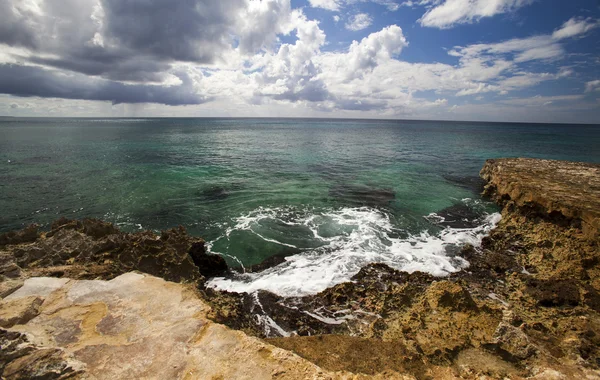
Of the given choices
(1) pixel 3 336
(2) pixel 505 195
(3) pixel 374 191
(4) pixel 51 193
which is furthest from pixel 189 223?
(2) pixel 505 195

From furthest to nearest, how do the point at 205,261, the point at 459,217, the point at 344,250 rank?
the point at 459,217 < the point at 344,250 < the point at 205,261

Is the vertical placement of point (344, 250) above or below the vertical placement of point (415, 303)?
below

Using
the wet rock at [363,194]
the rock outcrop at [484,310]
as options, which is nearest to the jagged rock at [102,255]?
the rock outcrop at [484,310]

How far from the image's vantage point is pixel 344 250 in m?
13.6

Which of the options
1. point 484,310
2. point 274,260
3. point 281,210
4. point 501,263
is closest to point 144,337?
point 274,260

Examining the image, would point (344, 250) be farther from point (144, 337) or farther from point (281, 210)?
point (144, 337)

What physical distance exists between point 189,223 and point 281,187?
9.78m

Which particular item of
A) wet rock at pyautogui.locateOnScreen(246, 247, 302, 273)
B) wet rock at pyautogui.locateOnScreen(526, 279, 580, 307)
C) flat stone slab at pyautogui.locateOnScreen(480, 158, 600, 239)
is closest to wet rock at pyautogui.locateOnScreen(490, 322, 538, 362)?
wet rock at pyautogui.locateOnScreen(526, 279, 580, 307)

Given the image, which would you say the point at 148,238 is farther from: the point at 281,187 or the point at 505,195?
the point at 505,195

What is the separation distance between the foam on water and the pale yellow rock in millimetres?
4070

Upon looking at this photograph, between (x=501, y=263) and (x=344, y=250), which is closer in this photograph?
(x=501, y=263)

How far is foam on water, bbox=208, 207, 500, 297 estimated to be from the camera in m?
11.0

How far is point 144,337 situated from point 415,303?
299 inches

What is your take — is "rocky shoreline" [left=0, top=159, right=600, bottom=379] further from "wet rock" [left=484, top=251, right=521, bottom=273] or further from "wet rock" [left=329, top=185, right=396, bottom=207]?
"wet rock" [left=329, top=185, right=396, bottom=207]
